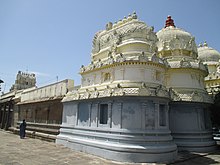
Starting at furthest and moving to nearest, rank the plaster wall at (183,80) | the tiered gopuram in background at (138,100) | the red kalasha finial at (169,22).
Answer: the red kalasha finial at (169,22)
the plaster wall at (183,80)
the tiered gopuram in background at (138,100)

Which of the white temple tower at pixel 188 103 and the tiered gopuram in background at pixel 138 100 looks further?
the white temple tower at pixel 188 103

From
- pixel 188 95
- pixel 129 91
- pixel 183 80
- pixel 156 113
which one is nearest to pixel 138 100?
pixel 129 91

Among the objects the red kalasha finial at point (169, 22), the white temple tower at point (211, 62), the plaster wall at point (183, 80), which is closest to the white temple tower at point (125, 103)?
the plaster wall at point (183, 80)

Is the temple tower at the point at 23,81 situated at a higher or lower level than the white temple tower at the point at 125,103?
higher

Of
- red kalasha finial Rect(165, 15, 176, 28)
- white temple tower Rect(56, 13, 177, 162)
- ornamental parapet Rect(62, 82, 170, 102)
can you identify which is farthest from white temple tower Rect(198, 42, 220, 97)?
ornamental parapet Rect(62, 82, 170, 102)

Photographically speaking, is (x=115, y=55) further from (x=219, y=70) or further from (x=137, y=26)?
(x=219, y=70)

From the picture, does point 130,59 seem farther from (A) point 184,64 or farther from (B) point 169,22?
(B) point 169,22

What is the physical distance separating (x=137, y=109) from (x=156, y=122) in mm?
1564

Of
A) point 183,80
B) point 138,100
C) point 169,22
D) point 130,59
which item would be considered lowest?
point 138,100

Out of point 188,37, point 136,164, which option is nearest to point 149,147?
point 136,164

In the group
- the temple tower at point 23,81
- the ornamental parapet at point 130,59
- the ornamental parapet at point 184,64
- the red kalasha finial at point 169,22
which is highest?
the red kalasha finial at point 169,22

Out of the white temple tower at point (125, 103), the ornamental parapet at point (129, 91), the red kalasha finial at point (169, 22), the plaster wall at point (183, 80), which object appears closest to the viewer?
the white temple tower at point (125, 103)

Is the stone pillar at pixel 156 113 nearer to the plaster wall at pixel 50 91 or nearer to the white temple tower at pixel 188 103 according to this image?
the white temple tower at pixel 188 103

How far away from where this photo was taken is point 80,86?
18.5m
